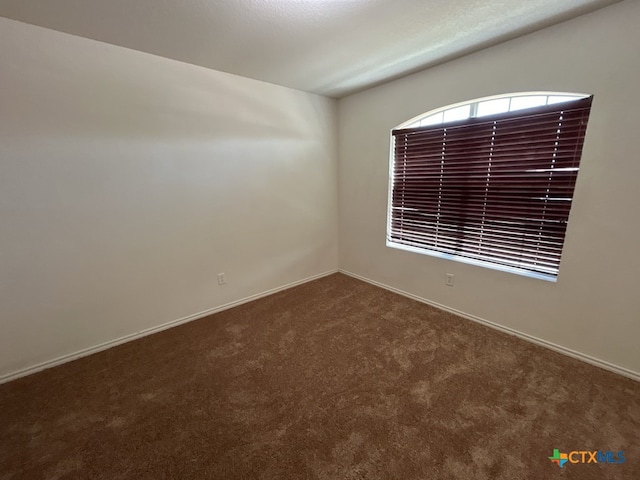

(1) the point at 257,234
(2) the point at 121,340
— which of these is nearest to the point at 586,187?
(1) the point at 257,234

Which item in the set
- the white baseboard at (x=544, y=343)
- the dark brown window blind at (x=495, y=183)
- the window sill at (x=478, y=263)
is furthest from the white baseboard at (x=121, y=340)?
the dark brown window blind at (x=495, y=183)

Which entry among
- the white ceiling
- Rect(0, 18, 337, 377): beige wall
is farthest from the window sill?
the white ceiling

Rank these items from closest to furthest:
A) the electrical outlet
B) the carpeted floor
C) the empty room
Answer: the carpeted floor < the empty room < the electrical outlet

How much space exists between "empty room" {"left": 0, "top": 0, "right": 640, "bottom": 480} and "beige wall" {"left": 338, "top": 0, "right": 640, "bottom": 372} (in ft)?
0.05

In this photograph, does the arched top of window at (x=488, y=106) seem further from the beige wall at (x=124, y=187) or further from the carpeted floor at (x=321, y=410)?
the carpeted floor at (x=321, y=410)

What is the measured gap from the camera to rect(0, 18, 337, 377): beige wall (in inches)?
72.1

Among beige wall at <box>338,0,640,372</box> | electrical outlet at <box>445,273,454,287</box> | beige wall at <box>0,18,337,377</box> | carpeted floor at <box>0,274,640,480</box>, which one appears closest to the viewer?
carpeted floor at <box>0,274,640,480</box>

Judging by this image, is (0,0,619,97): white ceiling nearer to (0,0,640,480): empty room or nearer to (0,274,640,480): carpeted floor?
(0,0,640,480): empty room

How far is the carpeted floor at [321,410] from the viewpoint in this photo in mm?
1323

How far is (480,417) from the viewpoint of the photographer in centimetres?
155

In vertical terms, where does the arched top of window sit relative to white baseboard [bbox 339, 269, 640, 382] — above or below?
above

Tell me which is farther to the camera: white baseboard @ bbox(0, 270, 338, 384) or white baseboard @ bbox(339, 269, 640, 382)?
white baseboard @ bbox(0, 270, 338, 384)

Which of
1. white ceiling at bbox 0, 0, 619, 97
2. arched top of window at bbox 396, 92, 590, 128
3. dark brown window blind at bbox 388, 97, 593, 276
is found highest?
white ceiling at bbox 0, 0, 619, 97

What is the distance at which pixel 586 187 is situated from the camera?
187cm
